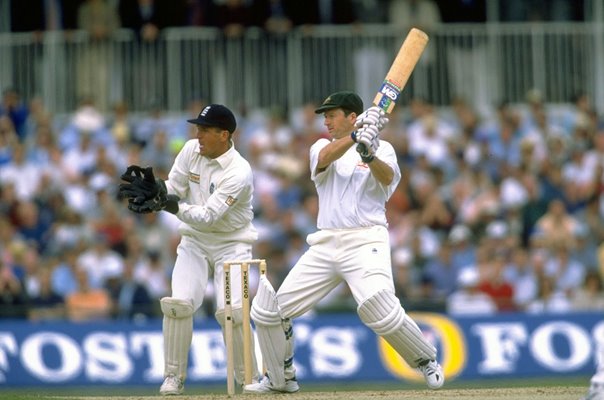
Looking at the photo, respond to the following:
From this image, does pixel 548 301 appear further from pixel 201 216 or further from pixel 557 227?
pixel 201 216

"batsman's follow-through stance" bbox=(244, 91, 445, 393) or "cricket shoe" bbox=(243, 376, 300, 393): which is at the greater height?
"batsman's follow-through stance" bbox=(244, 91, 445, 393)

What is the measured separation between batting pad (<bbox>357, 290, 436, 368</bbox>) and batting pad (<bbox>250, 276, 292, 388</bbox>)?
66 centimetres

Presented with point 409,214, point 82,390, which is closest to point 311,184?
point 409,214

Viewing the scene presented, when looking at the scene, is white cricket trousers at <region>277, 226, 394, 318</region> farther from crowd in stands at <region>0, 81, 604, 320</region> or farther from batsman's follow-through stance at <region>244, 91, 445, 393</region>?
crowd in stands at <region>0, 81, 604, 320</region>

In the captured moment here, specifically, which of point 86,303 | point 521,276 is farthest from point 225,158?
point 521,276

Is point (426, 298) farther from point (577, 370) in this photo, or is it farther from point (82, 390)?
point (82, 390)

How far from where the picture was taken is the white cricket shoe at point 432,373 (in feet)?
38.3

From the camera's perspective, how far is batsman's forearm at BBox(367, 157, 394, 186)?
11258 millimetres

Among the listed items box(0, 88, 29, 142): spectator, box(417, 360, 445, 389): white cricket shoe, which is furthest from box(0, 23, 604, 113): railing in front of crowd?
box(417, 360, 445, 389): white cricket shoe

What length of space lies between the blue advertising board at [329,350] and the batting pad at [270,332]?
530 cm

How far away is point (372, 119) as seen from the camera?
36.4ft

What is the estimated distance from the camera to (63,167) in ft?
64.9

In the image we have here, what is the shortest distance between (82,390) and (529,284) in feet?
17.4

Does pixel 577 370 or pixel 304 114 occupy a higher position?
pixel 304 114
